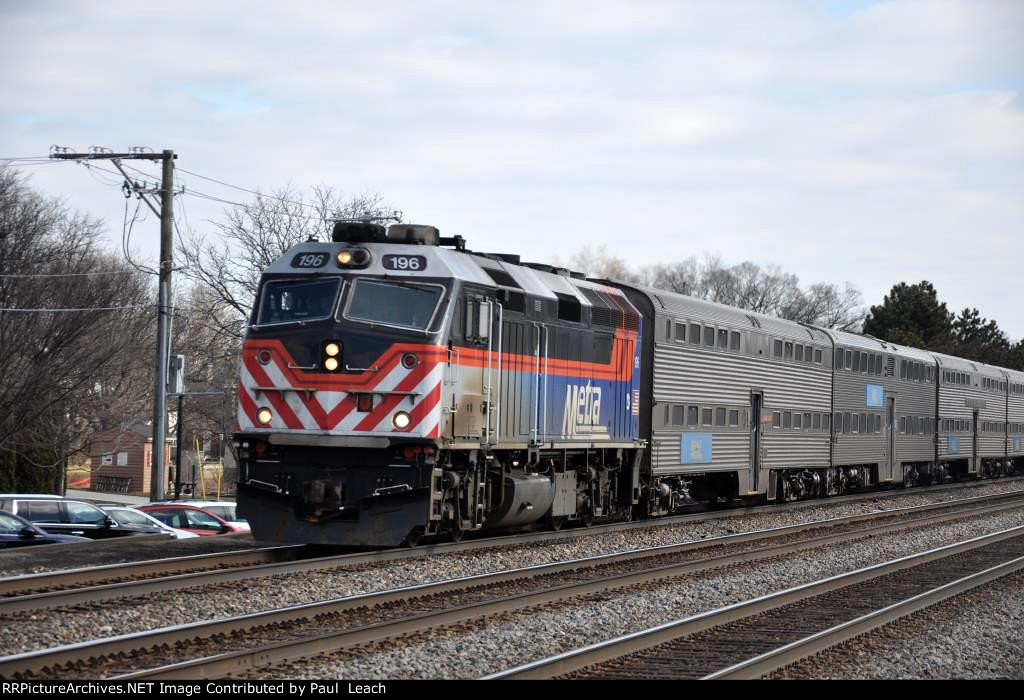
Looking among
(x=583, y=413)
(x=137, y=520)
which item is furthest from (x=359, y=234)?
(x=137, y=520)

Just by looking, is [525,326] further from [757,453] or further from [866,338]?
[866,338]

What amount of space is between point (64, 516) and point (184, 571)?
9.33 meters

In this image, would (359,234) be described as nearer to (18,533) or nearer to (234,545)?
(234,545)

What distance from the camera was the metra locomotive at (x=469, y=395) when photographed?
15.4 metres

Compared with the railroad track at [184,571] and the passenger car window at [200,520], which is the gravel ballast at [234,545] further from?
the passenger car window at [200,520]

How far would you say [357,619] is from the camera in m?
11.8

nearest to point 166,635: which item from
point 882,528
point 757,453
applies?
point 882,528

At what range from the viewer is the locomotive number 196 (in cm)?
1616

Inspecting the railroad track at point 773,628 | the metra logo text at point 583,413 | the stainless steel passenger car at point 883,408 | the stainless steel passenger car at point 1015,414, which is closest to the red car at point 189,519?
the metra logo text at point 583,413

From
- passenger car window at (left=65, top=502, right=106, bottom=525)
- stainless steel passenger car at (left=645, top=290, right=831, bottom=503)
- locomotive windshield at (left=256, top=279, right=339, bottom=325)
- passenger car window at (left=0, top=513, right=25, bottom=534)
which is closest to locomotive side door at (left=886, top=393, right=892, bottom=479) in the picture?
stainless steel passenger car at (left=645, top=290, right=831, bottom=503)

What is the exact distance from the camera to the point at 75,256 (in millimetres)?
42625

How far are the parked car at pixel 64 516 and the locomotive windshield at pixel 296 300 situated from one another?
27.3 ft

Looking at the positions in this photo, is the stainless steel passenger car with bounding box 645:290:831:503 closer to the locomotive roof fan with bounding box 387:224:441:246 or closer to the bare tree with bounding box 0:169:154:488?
the locomotive roof fan with bounding box 387:224:441:246
